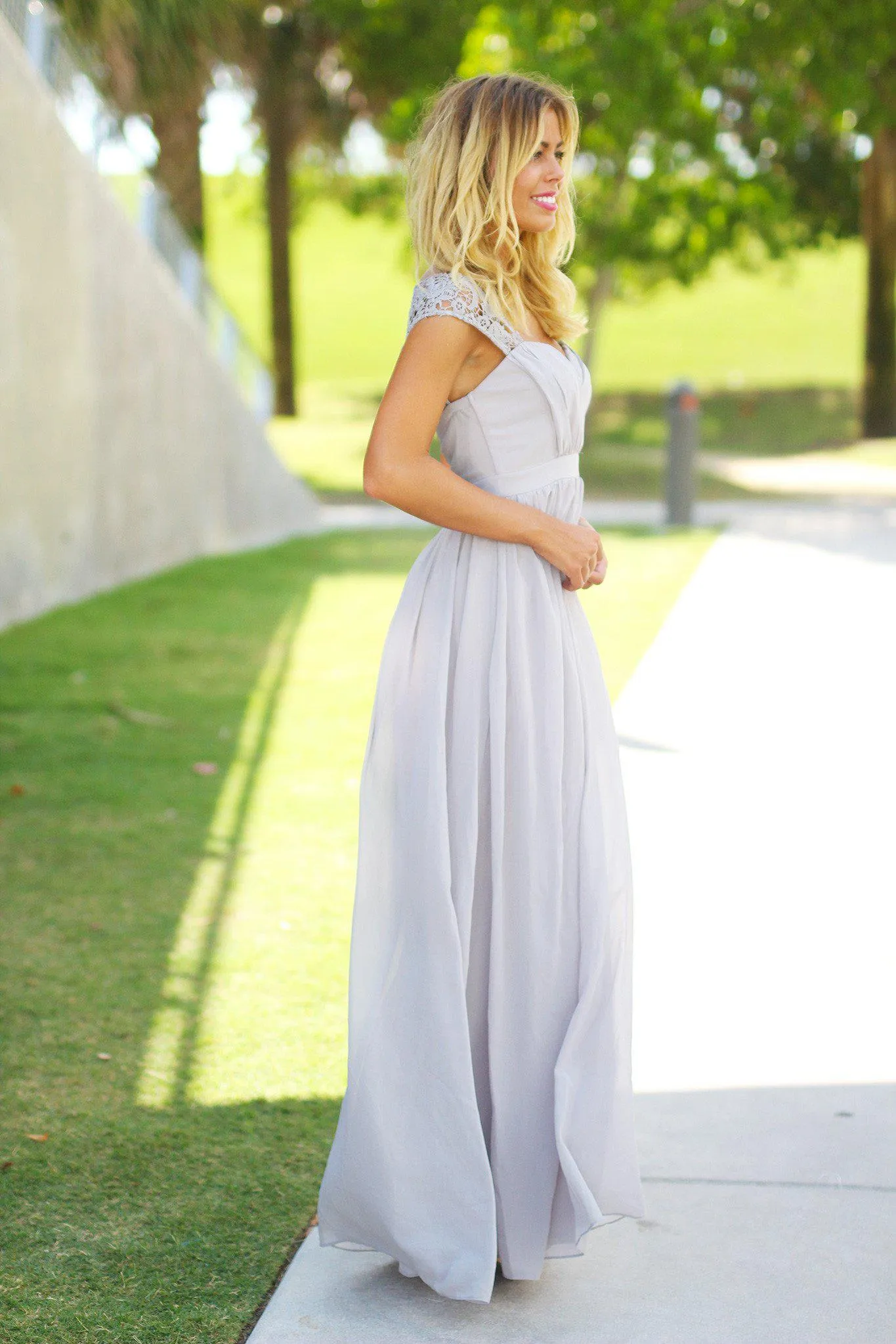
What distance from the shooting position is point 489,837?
258 centimetres

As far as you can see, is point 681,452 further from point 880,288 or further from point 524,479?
point 524,479

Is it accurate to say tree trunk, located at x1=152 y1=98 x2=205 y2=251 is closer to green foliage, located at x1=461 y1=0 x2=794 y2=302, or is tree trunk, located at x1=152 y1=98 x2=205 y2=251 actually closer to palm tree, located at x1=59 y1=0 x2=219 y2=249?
palm tree, located at x1=59 y1=0 x2=219 y2=249

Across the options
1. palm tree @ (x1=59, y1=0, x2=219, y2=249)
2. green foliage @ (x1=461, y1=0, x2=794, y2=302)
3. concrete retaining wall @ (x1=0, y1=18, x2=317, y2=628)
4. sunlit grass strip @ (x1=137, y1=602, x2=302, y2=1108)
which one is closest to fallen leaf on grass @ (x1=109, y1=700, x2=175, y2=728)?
sunlit grass strip @ (x1=137, y1=602, x2=302, y2=1108)

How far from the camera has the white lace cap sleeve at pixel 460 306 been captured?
8.05 feet

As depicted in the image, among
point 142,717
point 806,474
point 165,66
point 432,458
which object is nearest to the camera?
point 432,458

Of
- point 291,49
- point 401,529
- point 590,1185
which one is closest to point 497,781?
point 590,1185

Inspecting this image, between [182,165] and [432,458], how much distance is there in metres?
18.5

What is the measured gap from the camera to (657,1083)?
3.50 meters

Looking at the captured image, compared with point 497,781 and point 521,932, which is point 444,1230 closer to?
point 521,932

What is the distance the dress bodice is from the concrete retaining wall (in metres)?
7.80

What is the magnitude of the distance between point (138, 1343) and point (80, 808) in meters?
3.53

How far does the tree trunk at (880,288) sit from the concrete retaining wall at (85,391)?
14176mm

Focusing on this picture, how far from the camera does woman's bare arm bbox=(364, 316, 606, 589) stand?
246 cm

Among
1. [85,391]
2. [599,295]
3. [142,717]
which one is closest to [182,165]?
[599,295]
